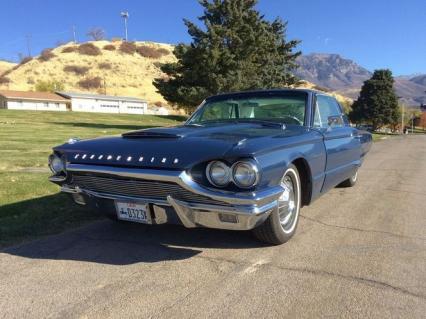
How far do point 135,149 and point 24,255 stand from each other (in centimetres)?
139

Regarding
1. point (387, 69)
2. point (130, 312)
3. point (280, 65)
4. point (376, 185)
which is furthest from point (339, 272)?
point (387, 69)

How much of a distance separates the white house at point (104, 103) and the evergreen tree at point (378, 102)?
34.0m

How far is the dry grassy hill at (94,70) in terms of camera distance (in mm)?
88062

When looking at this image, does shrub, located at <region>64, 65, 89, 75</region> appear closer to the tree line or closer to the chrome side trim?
the tree line

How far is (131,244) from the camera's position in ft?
14.5

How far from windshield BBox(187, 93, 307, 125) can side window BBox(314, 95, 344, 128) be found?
0.24 metres

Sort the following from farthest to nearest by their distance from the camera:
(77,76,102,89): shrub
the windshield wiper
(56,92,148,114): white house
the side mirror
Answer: (77,76,102,89): shrub < (56,92,148,114): white house < the side mirror < the windshield wiper

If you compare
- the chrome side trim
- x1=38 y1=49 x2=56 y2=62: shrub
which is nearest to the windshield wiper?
the chrome side trim

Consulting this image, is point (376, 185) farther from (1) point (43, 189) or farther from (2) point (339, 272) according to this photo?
(1) point (43, 189)

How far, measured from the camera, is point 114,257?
13.4 ft

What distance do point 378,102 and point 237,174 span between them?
5669cm

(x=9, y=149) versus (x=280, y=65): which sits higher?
(x=280, y=65)

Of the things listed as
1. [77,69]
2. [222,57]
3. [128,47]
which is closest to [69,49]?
[77,69]

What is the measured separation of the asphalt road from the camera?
3.09 m
